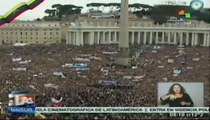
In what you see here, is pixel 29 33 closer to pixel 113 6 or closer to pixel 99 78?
pixel 113 6

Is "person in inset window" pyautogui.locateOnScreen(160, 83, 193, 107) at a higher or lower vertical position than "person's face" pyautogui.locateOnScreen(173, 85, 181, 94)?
lower

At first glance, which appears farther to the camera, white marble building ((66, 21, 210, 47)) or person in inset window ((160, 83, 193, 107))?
white marble building ((66, 21, 210, 47))

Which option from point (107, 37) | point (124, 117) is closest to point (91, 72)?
point (124, 117)

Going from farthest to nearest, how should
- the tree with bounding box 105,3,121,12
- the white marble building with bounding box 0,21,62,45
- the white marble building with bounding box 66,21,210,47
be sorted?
the white marble building with bounding box 0,21,62,45 → the tree with bounding box 105,3,121,12 → the white marble building with bounding box 66,21,210,47

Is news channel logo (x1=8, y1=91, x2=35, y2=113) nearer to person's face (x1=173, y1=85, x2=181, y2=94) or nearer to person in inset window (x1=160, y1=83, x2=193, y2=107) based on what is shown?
person in inset window (x1=160, y1=83, x2=193, y2=107)

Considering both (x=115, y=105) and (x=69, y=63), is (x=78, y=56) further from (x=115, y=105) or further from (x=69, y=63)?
(x=115, y=105)
